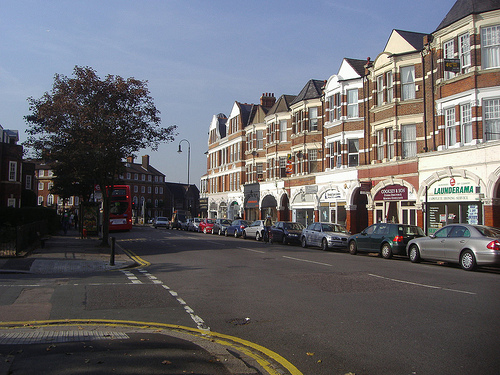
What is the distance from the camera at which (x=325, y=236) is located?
80.8 ft

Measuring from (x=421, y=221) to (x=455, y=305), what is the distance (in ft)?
58.2

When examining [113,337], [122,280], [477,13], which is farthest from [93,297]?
[477,13]

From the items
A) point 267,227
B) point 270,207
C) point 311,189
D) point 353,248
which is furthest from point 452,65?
point 270,207

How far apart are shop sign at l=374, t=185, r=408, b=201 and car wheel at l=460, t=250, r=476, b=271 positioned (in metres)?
11.7

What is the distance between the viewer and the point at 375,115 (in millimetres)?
29391

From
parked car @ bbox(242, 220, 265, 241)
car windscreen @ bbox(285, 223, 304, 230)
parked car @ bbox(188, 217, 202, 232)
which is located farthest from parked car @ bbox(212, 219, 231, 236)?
car windscreen @ bbox(285, 223, 304, 230)

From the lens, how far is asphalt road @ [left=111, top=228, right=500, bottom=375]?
5645 mm

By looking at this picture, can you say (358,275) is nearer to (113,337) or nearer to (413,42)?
(113,337)

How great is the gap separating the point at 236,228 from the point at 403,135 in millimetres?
16621

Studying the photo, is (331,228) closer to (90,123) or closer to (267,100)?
(90,123)

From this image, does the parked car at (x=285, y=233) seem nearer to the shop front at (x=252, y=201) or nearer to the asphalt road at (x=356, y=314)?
the asphalt road at (x=356, y=314)

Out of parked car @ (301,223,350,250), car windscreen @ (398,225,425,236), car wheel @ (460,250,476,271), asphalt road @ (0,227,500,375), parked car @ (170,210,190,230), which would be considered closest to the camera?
asphalt road @ (0,227,500,375)

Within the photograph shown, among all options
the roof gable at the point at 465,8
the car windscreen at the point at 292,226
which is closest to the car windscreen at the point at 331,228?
the car windscreen at the point at 292,226

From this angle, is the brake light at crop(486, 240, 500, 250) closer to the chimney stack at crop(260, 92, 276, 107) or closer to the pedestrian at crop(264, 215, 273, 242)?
the pedestrian at crop(264, 215, 273, 242)
